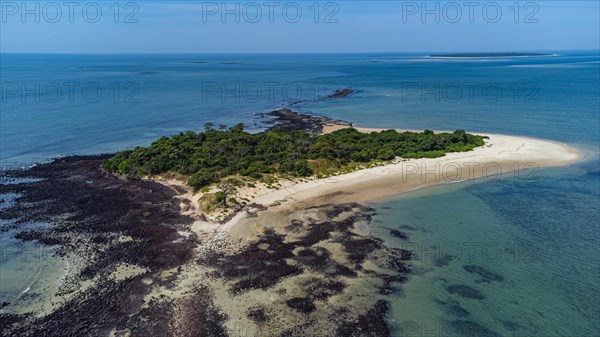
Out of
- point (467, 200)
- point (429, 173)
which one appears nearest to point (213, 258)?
point (467, 200)

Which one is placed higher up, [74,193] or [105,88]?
[105,88]

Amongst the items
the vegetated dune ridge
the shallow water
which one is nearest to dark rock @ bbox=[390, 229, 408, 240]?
the vegetated dune ridge

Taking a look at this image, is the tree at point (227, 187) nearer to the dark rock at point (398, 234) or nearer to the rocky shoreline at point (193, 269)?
the rocky shoreline at point (193, 269)

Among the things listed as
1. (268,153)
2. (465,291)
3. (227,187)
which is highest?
(268,153)

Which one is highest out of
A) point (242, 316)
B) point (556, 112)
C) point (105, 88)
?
point (105, 88)

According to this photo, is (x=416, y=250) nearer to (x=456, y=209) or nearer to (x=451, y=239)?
(x=451, y=239)

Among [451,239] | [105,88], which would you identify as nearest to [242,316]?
[451,239]

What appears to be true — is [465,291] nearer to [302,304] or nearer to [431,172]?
[302,304]
